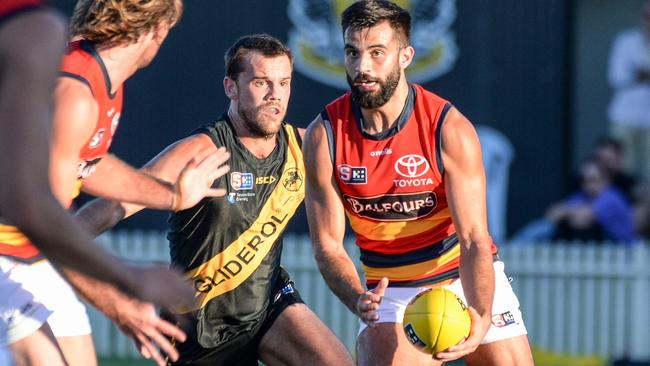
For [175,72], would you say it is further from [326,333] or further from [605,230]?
[326,333]

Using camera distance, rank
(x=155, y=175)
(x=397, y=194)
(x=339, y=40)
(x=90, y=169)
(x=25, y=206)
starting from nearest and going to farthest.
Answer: (x=25, y=206), (x=90, y=169), (x=155, y=175), (x=397, y=194), (x=339, y=40)

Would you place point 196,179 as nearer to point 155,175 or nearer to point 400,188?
point 155,175

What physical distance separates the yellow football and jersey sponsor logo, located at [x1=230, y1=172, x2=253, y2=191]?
3.77 ft

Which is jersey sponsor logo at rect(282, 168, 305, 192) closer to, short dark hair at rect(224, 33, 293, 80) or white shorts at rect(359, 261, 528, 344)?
short dark hair at rect(224, 33, 293, 80)

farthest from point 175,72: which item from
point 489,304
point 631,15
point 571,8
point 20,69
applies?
point 20,69

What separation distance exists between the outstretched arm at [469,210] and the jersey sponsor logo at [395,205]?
21 centimetres

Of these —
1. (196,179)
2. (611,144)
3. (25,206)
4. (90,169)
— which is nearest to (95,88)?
(90,169)

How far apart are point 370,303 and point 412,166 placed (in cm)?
81

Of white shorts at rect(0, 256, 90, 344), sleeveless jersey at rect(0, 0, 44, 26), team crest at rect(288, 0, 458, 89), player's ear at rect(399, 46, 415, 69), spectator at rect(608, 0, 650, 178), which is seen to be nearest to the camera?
sleeveless jersey at rect(0, 0, 44, 26)

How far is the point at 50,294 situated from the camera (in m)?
5.12

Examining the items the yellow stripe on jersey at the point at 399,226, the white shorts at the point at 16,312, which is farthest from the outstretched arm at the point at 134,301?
the yellow stripe on jersey at the point at 399,226

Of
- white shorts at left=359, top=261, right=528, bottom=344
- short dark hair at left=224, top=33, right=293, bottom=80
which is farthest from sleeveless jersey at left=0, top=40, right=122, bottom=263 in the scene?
white shorts at left=359, top=261, right=528, bottom=344

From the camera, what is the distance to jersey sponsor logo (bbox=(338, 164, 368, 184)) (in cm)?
605

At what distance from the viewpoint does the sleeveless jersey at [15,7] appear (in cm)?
290
